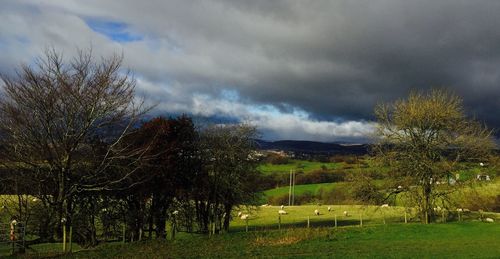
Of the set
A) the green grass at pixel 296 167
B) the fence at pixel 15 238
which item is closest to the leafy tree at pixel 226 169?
the fence at pixel 15 238

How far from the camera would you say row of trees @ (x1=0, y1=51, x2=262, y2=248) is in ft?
89.1

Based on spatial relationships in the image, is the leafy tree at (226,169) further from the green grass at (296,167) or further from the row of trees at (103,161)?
the green grass at (296,167)

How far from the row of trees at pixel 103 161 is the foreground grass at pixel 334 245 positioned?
13.5 feet

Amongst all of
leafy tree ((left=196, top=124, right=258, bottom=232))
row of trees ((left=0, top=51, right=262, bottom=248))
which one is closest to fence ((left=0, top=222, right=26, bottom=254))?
row of trees ((left=0, top=51, right=262, bottom=248))

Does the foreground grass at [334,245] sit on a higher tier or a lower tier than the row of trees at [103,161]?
lower

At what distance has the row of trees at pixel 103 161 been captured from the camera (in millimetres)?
27172

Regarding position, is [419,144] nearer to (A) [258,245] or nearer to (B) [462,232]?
(B) [462,232]

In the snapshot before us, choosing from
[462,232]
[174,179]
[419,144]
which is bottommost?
A: [462,232]

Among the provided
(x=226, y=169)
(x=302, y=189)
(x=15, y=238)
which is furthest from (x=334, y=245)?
(x=302, y=189)

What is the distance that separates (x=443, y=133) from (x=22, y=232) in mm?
38804

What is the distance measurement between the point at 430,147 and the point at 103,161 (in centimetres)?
3303

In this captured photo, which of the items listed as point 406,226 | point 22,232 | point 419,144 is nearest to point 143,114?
point 22,232

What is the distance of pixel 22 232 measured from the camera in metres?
29.7

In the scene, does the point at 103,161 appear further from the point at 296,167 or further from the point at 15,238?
the point at 296,167
